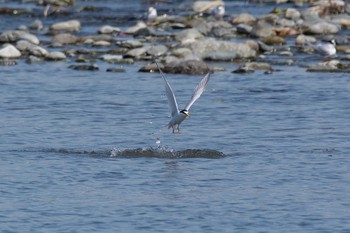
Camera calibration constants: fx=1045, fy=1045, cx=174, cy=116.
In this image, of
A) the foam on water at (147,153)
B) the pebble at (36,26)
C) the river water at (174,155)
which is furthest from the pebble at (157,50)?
the foam on water at (147,153)

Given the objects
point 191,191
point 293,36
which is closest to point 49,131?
point 191,191

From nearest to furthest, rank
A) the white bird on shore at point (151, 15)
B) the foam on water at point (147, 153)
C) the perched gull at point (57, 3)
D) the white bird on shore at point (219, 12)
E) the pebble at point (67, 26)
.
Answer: the foam on water at point (147, 153) → the pebble at point (67, 26) → the white bird on shore at point (151, 15) → the white bird on shore at point (219, 12) → the perched gull at point (57, 3)

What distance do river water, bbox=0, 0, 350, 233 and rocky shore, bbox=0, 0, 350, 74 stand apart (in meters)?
2.54

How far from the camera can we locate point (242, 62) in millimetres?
36438

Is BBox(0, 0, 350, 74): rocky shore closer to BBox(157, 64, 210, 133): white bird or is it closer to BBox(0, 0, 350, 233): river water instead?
BBox(0, 0, 350, 233): river water

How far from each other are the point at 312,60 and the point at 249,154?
50.8 feet

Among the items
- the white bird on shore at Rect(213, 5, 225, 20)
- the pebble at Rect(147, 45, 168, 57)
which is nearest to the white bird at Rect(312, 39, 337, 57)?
the pebble at Rect(147, 45, 168, 57)

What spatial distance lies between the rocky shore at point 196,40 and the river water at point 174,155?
2.54 metres

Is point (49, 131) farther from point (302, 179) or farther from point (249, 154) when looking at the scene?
point (302, 179)

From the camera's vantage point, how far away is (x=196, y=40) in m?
38.8

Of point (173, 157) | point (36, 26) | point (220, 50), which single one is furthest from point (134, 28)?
point (173, 157)

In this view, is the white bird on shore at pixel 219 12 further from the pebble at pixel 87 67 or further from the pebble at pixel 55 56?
the pebble at pixel 87 67

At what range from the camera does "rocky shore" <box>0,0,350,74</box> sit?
35.8m

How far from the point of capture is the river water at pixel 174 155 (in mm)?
16594
